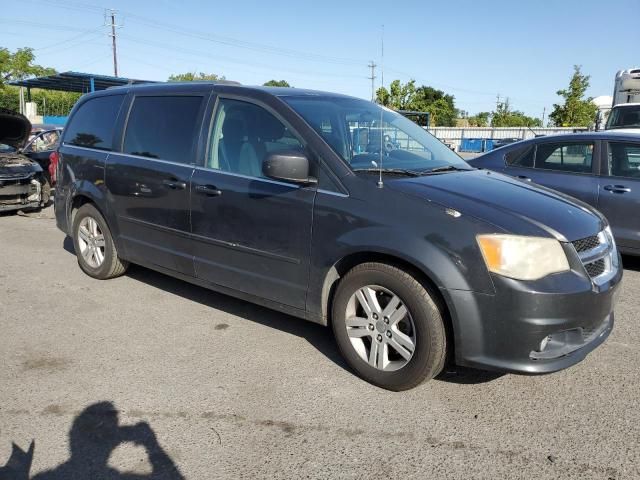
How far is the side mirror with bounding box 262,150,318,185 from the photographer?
3.27 metres

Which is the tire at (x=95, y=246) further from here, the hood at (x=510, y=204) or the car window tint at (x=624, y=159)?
the car window tint at (x=624, y=159)

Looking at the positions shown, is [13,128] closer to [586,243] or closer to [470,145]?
[586,243]

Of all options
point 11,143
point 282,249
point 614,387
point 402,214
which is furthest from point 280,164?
point 11,143

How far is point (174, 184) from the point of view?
13.7 feet

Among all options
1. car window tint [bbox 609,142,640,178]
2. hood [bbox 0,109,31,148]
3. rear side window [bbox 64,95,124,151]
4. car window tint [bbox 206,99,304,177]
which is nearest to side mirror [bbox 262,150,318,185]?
car window tint [bbox 206,99,304,177]

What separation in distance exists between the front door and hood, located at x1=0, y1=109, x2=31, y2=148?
6225 millimetres

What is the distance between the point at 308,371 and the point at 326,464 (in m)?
0.97

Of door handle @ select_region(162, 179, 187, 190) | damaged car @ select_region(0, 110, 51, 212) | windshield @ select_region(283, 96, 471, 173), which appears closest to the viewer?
windshield @ select_region(283, 96, 471, 173)

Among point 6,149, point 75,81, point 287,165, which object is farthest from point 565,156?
point 75,81

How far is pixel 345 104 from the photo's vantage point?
165 inches

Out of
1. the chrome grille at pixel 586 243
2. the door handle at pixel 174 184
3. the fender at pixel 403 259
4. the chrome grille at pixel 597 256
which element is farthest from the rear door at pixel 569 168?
the door handle at pixel 174 184

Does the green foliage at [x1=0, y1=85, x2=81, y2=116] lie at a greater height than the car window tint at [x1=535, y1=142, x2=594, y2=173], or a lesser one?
greater

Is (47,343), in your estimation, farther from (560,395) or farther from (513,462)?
(560,395)

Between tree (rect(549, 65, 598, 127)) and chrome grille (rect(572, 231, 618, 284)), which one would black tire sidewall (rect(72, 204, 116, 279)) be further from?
tree (rect(549, 65, 598, 127))
